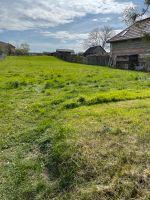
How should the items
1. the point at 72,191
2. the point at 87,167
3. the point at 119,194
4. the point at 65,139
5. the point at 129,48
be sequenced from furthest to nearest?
the point at 129,48
the point at 65,139
the point at 87,167
the point at 72,191
the point at 119,194

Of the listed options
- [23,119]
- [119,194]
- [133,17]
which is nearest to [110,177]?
[119,194]

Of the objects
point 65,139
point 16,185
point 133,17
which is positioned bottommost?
point 16,185

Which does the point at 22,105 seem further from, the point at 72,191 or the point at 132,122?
the point at 72,191

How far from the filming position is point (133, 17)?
6570 mm

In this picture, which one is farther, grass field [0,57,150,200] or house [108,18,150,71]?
house [108,18,150,71]

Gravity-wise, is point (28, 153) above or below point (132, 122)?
Result: below

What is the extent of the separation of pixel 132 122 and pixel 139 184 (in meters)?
2.25

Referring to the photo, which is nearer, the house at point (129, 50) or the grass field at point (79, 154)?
the grass field at point (79, 154)

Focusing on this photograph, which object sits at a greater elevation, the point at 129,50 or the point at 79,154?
the point at 129,50

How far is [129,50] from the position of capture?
35.0m

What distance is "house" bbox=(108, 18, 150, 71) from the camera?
104 feet

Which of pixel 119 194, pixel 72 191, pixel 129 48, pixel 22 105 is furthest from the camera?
pixel 129 48

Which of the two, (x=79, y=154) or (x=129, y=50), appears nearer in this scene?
(x=79, y=154)

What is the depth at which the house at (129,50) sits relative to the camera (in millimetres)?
31703
